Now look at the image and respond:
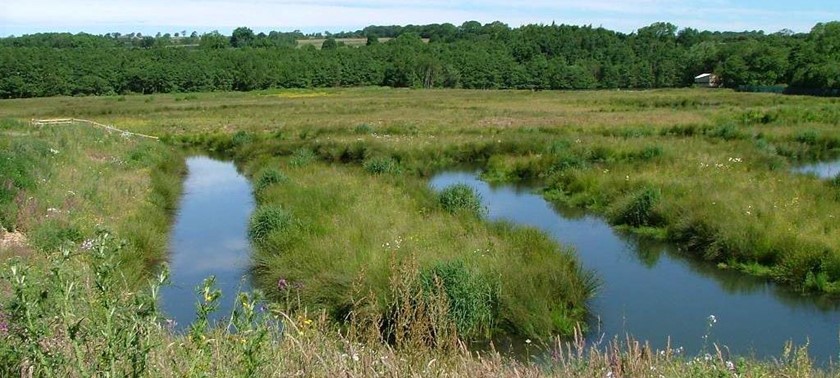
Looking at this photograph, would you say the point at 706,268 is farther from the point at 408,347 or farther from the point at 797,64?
the point at 797,64

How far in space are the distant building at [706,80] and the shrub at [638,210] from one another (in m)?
84.7

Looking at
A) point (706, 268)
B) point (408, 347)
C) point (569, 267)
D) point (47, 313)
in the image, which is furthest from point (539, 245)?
point (47, 313)

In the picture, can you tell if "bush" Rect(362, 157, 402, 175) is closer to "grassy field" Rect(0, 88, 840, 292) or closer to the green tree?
"grassy field" Rect(0, 88, 840, 292)

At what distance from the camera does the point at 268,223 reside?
1513 cm

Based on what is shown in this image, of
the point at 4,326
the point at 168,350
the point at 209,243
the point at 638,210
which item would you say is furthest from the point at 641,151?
the point at 4,326

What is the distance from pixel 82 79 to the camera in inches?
3910

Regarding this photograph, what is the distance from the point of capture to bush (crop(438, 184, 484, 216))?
1672cm

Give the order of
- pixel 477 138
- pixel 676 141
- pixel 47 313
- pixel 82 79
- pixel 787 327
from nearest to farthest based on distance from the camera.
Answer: pixel 47 313
pixel 787 327
pixel 676 141
pixel 477 138
pixel 82 79

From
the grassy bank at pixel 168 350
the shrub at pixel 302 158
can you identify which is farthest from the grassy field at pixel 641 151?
the grassy bank at pixel 168 350

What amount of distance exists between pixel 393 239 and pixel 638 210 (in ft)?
21.5

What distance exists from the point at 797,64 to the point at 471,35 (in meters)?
96.5

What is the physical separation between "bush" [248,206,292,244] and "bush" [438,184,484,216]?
11.2 ft

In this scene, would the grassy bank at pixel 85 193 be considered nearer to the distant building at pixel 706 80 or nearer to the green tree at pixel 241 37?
the distant building at pixel 706 80

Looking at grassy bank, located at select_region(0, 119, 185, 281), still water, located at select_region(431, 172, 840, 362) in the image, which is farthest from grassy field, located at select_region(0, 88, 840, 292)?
grassy bank, located at select_region(0, 119, 185, 281)
